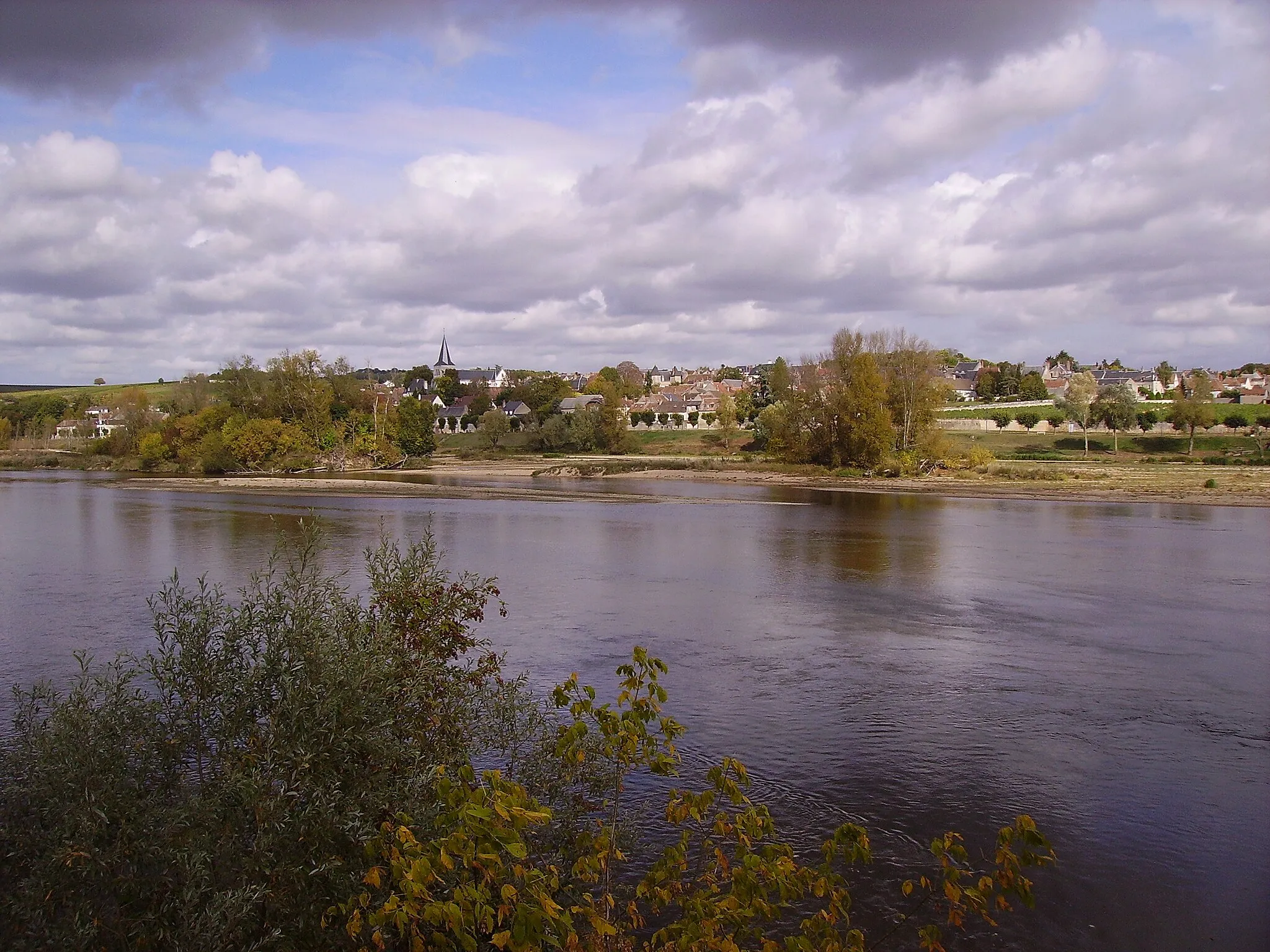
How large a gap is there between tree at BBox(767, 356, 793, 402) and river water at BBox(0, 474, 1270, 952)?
44387 mm

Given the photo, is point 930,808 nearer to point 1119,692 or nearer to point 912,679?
point 912,679

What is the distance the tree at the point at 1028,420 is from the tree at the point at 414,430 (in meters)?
54.8

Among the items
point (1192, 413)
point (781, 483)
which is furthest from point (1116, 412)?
point (781, 483)

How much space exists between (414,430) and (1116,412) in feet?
190

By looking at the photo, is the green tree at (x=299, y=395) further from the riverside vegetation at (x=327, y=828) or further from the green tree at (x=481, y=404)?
the riverside vegetation at (x=327, y=828)

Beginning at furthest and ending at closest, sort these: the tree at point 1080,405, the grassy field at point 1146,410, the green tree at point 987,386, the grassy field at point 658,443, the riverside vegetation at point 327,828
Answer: the green tree at point 987,386 → the grassy field at point 658,443 → the grassy field at point 1146,410 → the tree at point 1080,405 → the riverside vegetation at point 327,828

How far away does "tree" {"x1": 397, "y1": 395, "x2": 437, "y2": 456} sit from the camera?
81.7m

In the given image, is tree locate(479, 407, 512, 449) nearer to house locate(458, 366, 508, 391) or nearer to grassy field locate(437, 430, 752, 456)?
grassy field locate(437, 430, 752, 456)

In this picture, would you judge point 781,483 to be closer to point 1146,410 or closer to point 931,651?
point 1146,410

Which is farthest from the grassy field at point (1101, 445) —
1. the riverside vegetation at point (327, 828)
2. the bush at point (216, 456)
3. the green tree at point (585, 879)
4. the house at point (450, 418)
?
the green tree at point (585, 879)

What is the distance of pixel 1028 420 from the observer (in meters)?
87.1

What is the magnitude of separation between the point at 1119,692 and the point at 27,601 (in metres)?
21.9

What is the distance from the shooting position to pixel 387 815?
608 cm

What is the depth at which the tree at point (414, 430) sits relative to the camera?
268ft
